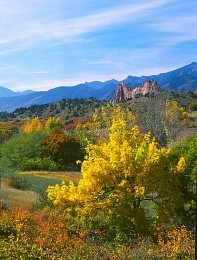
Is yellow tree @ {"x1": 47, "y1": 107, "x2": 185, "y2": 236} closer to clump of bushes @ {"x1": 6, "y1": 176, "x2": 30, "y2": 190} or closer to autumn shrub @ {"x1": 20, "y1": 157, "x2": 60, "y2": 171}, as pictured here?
clump of bushes @ {"x1": 6, "y1": 176, "x2": 30, "y2": 190}

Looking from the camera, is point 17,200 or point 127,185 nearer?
point 127,185

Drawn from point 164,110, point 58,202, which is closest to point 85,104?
point 164,110

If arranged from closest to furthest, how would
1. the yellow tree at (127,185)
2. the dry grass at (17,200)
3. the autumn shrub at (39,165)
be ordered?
the yellow tree at (127,185)
the dry grass at (17,200)
the autumn shrub at (39,165)

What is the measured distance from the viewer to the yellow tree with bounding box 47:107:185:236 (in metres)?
17.1

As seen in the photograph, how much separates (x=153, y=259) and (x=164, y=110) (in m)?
52.1

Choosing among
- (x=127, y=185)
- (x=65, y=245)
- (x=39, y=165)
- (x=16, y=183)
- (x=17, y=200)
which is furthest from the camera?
(x=39, y=165)

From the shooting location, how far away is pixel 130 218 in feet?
57.4

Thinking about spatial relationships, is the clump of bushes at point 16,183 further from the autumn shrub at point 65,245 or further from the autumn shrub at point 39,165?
the autumn shrub at point 39,165

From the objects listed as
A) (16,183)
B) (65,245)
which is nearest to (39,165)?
(16,183)

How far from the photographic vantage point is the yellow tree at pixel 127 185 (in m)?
17.1

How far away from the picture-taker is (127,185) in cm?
1702

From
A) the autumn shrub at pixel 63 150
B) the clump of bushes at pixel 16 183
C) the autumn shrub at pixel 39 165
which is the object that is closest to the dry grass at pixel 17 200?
the clump of bushes at pixel 16 183

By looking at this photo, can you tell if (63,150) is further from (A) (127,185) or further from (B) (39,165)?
(A) (127,185)

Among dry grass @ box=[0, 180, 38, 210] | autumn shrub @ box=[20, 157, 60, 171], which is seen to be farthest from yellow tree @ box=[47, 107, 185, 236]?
autumn shrub @ box=[20, 157, 60, 171]
